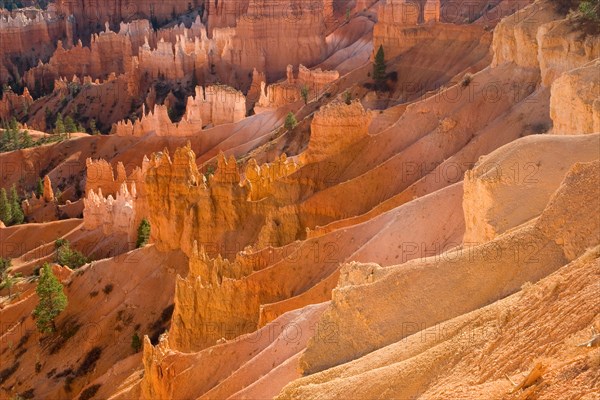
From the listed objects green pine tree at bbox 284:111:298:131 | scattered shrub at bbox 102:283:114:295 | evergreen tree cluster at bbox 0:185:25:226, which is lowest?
evergreen tree cluster at bbox 0:185:25:226

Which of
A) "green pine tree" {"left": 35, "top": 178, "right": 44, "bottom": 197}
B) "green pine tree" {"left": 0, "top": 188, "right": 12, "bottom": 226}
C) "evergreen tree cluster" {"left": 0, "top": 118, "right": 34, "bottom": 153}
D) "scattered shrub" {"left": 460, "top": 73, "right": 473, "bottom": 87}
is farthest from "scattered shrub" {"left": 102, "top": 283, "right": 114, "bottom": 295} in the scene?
"evergreen tree cluster" {"left": 0, "top": 118, "right": 34, "bottom": 153}

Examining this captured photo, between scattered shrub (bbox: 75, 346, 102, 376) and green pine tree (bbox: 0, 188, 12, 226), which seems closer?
scattered shrub (bbox: 75, 346, 102, 376)

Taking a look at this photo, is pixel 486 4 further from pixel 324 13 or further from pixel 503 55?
pixel 503 55

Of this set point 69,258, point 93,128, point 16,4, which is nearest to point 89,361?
point 69,258

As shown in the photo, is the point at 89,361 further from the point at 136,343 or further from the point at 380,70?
the point at 380,70

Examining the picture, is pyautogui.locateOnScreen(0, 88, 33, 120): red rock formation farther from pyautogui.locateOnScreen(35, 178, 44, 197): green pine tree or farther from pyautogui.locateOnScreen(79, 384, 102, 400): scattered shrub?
pyautogui.locateOnScreen(79, 384, 102, 400): scattered shrub

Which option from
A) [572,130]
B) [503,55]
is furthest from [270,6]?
[572,130]
